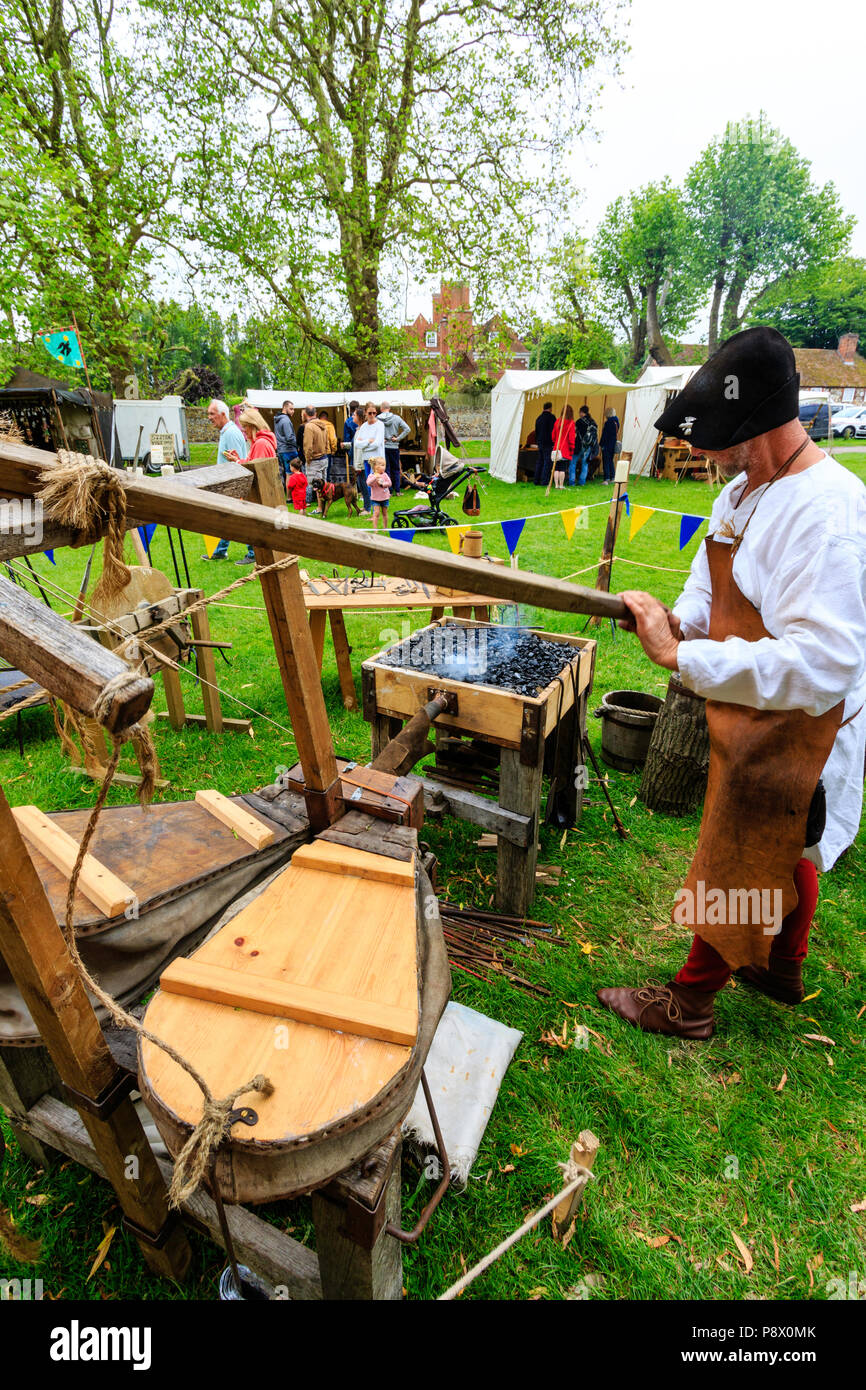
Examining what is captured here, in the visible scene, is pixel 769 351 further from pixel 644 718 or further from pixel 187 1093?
pixel 644 718

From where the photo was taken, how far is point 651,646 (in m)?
2.06

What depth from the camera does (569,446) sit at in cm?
1567

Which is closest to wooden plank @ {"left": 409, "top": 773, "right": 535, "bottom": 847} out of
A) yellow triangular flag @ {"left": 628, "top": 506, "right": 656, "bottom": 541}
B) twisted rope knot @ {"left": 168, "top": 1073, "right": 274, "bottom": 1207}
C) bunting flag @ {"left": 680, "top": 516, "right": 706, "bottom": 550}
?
twisted rope knot @ {"left": 168, "top": 1073, "right": 274, "bottom": 1207}

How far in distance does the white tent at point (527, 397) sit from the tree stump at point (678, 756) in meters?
13.6

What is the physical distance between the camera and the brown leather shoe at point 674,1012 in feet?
8.68

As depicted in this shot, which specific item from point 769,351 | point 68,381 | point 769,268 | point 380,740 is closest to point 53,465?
point 769,351

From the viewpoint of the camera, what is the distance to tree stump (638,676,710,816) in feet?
12.8

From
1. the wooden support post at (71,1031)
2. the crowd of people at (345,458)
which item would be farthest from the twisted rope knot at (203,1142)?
the crowd of people at (345,458)

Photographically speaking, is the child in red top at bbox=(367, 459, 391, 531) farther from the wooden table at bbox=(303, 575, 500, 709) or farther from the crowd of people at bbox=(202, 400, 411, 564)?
the wooden table at bbox=(303, 575, 500, 709)

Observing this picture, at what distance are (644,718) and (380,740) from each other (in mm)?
1983

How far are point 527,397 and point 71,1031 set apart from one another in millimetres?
17425

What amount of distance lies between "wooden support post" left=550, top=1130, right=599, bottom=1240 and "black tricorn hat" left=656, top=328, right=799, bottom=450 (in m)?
2.23

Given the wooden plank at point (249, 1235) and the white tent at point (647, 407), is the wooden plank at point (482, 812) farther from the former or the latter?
the white tent at point (647, 407)

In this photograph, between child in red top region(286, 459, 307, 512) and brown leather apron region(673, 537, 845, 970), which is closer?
brown leather apron region(673, 537, 845, 970)
